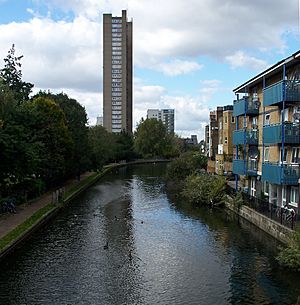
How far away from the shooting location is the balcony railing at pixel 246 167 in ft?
115

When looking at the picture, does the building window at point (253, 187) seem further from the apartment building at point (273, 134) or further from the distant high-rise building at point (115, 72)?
the distant high-rise building at point (115, 72)

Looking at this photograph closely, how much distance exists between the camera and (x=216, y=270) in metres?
20.7

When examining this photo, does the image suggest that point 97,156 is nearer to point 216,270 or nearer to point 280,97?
point 280,97

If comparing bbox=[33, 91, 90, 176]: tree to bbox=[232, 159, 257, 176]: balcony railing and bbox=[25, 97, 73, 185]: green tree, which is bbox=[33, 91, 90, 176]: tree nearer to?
bbox=[25, 97, 73, 185]: green tree

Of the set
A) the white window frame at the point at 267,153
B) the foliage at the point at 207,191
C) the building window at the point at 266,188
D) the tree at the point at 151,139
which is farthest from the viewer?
the tree at the point at 151,139

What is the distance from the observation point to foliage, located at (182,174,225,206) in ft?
133

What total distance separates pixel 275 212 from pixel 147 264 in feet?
32.9

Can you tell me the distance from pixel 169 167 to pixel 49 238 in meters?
33.1

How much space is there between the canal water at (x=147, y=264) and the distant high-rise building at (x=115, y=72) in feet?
489

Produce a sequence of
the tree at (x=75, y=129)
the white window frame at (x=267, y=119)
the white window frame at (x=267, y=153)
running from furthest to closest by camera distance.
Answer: the tree at (x=75, y=129), the white window frame at (x=267, y=119), the white window frame at (x=267, y=153)

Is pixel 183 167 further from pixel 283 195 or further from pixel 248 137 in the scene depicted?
pixel 283 195

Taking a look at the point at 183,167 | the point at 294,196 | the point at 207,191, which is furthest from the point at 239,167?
the point at 183,167

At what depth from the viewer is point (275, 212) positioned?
90.4 feet

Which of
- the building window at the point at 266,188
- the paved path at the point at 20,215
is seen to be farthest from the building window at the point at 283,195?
the paved path at the point at 20,215
